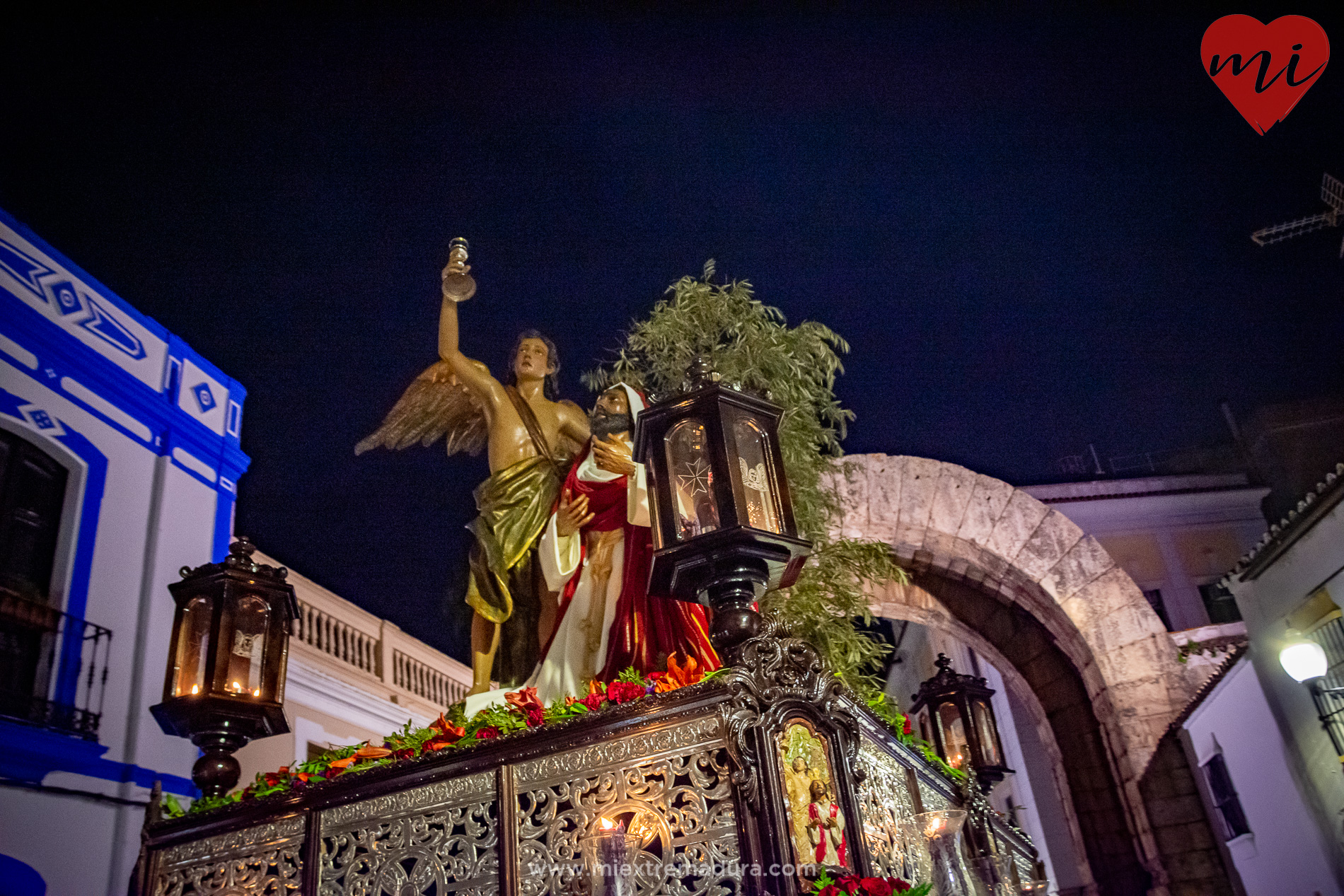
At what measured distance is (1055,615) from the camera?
8.49m

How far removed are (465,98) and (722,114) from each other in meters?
2.07

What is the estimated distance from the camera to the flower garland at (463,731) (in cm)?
333

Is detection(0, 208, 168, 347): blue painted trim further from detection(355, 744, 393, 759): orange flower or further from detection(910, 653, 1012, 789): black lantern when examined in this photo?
detection(910, 653, 1012, 789): black lantern

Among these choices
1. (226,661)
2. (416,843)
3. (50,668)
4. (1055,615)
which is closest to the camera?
(416,843)

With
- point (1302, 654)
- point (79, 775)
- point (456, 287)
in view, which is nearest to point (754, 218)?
point (456, 287)

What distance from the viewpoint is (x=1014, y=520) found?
867 centimetres

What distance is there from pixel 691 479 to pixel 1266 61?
4.65 meters

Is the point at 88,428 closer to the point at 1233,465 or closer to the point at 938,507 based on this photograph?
the point at 938,507

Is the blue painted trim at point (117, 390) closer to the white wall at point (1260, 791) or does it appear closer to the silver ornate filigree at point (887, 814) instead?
the silver ornate filigree at point (887, 814)

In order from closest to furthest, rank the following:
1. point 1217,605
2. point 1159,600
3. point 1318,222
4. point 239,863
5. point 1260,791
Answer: point 239,863, point 1260,791, point 1318,222, point 1217,605, point 1159,600

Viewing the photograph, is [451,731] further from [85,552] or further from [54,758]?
[85,552]

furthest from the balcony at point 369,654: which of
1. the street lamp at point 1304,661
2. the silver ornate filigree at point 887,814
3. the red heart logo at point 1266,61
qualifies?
the red heart logo at point 1266,61

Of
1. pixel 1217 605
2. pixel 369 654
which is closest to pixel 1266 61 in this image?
pixel 369 654

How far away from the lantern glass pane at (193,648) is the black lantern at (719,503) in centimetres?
230
